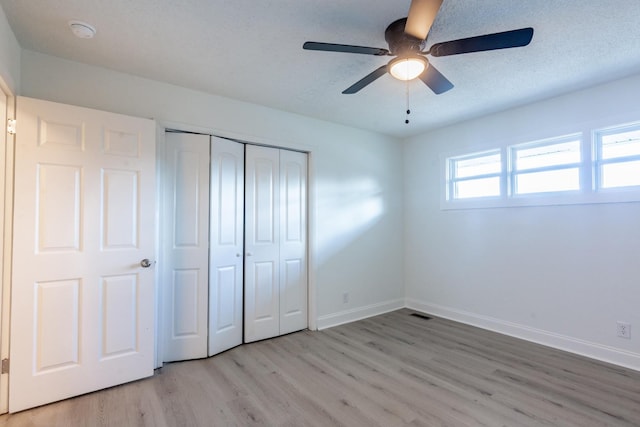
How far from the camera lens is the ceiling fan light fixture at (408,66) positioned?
191 centimetres

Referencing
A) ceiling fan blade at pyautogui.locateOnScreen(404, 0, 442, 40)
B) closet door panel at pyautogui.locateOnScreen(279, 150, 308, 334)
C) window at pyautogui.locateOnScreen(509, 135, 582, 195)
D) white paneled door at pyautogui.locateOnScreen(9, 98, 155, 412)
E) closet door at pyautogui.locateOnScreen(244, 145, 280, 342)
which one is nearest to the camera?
ceiling fan blade at pyautogui.locateOnScreen(404, 0, 442, 40)

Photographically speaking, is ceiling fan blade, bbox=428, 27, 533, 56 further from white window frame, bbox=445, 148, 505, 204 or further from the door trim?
the door trim

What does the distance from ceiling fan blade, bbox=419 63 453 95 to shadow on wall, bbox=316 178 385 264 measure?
1.84 meters

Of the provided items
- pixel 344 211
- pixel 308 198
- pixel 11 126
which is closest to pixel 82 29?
pixel 11 126

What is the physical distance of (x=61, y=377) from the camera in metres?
2.19

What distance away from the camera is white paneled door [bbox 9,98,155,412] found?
2.09 metres

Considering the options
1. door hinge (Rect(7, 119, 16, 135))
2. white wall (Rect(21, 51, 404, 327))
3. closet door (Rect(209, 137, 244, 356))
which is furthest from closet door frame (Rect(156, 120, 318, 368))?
door hinge (Rect(7, 119, 16, 135))

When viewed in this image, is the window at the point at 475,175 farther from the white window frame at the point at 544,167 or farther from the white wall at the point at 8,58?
the white wall at the point at 8,58

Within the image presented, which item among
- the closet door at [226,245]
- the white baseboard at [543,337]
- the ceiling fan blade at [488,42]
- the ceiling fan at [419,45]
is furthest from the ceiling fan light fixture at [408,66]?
the white baseboard at [543,337]

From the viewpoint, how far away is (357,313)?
4020 mm

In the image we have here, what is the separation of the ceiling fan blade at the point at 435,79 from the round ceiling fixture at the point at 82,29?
2.16 m

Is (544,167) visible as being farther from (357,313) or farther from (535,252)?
(357,313)

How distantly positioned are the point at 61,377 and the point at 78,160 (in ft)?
5.02

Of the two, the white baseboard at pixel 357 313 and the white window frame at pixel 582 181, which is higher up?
the white window frame at pixel 582 181
